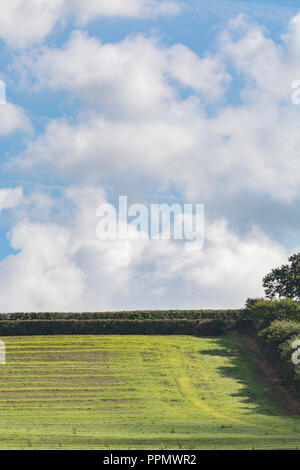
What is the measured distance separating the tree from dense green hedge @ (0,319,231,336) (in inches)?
399

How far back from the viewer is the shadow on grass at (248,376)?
4569cm

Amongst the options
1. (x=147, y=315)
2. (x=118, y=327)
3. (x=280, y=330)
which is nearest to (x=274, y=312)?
(x=280, y=330)

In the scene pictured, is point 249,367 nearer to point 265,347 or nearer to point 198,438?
point 265,347

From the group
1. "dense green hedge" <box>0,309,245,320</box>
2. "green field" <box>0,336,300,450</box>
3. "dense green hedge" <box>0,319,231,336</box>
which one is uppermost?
"dense green hedge" <box>0,309,245,320</box>

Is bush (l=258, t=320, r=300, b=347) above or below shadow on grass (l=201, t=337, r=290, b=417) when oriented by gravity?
above

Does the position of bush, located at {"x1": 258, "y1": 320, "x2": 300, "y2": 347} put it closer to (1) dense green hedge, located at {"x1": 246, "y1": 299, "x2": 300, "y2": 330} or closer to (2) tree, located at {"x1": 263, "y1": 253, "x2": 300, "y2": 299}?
(1) dense green hedge, located at {"x1": 246, "y1": 299, "x2": 300, "y2": 330}

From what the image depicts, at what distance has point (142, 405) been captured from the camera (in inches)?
1767

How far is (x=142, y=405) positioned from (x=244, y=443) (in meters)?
19.5

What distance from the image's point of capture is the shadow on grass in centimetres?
4569

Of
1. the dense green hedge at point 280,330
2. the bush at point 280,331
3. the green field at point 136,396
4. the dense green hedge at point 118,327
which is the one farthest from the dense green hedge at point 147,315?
the bush at point 280,331

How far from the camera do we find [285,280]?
76188 mm

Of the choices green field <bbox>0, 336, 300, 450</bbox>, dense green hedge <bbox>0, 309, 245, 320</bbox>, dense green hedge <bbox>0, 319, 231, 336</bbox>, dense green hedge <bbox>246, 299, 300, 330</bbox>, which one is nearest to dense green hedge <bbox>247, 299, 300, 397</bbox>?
dense green hedge <bbox>246, 299, 300, 330</bbox>

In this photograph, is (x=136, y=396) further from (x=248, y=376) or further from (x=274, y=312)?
(x=274, y=312)
